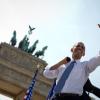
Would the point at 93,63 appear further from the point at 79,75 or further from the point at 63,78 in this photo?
the point at 63,78

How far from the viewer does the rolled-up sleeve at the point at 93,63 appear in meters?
3.73

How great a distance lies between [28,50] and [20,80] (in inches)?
104

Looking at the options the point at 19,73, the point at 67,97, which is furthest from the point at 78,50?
the point at 19,73

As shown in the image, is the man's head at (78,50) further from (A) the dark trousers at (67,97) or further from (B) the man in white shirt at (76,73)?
(A) the dark trousers at (67,97)

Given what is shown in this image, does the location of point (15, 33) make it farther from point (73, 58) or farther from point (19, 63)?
point (73, 58)

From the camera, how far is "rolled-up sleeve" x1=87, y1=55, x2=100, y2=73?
3.73 metres

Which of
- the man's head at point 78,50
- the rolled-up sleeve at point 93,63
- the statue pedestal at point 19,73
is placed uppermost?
the man's head at point 78,50

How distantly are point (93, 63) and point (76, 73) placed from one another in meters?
0.26

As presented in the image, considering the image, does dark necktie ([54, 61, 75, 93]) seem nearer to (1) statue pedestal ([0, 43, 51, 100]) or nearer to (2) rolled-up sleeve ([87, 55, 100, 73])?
(2) rolled-up sleeve ([87, 55, 100, 73])

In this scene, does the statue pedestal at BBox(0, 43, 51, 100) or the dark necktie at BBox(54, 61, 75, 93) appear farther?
Answer: the statue pedestal at BBox(0, 43, 51, 100)

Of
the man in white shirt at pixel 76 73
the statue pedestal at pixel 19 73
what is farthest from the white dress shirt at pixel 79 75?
the statue pedestal at pixel 19 73

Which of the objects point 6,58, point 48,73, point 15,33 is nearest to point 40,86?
point 6,58

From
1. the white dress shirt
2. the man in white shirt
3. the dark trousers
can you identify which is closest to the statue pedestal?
the man in white shirt

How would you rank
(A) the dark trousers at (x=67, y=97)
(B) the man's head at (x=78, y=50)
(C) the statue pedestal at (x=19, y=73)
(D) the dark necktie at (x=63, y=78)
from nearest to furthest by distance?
(A) the dark trousers at (x=67, y=97)
(D) the dark necktie at (x=63, y=78)
(B) the man's head at (x=78, y=50)
(C) the statue pedestal at (x=19, y=73)
